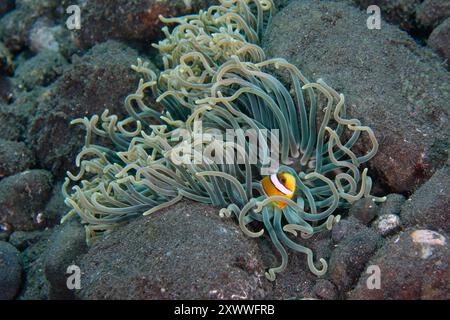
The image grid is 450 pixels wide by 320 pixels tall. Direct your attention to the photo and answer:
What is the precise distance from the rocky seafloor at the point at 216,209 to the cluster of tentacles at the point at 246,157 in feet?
0.47

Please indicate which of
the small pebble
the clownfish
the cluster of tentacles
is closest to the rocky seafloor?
the small pebble

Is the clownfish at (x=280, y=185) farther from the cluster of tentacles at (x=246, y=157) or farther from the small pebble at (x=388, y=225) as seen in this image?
the small pebble at (x=388, y=225)

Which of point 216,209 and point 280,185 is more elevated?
point 280,185

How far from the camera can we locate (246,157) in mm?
2801

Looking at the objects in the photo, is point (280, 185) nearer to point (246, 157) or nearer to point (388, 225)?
point (246, 157)

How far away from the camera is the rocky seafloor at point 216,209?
245 centimetres

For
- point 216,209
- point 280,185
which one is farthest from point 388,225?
point 216,209

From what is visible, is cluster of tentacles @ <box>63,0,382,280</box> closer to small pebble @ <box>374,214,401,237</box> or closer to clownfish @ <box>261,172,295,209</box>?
clownfish @ <box>261,172,295,209</box>

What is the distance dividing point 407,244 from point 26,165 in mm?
3774

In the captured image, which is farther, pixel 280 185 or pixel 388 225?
pixel 280 185

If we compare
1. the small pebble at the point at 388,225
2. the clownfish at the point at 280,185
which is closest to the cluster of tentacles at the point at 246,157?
the clownfish at the point at 280,185

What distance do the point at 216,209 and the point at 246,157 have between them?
0.41 metres
